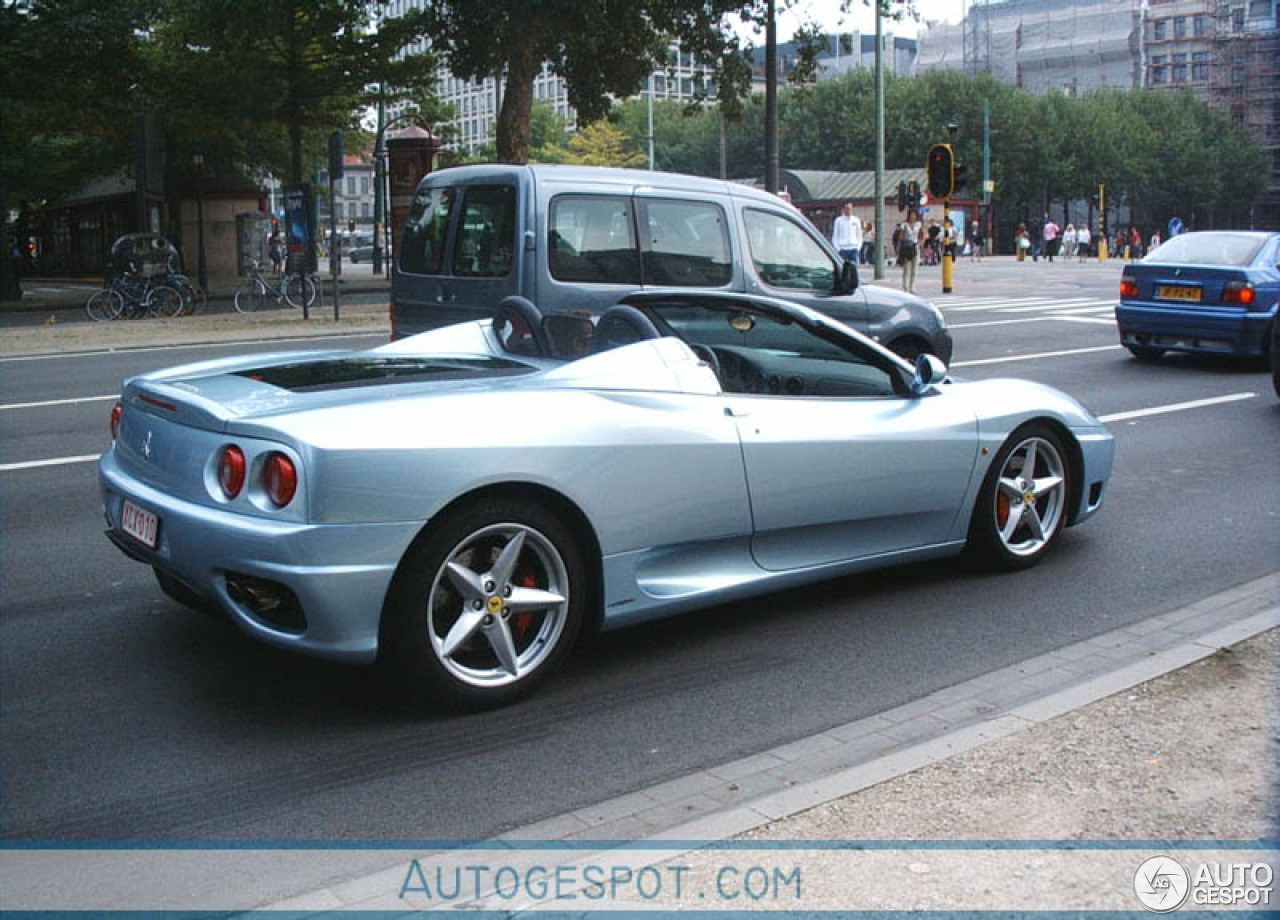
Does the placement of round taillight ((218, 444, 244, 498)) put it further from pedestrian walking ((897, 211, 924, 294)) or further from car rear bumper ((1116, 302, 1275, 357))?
pedestrian walking ((897, 211, 924, 294))

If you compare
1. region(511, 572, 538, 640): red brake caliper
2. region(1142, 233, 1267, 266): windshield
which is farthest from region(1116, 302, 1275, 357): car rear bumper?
region(511, 572, 538, 640): red brake caliper

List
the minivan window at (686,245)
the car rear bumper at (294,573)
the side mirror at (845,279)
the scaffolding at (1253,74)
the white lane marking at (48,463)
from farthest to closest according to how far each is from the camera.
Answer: the scaffolding at (1253,74) → the side mirror at (845,279) → the minivan window at (686,245) → the white lane marking at (48,463) → the car rear bumper at (294,573)

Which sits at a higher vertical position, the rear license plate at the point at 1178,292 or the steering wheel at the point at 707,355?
the rear license plate at the point at 1178,292


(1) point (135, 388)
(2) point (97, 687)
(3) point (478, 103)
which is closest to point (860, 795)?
(2) point (97, 687)

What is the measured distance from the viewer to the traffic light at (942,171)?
89.9 feet

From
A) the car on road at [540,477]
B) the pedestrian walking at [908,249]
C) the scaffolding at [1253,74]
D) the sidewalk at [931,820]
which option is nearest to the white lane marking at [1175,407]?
the car on road at [540,477]

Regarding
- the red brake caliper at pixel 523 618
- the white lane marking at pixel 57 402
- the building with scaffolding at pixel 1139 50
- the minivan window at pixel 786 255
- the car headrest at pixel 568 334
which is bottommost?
the red brake caliper at pixel 523 618

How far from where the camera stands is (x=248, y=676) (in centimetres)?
474

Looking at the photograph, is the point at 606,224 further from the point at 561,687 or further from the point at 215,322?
the point at 215,322

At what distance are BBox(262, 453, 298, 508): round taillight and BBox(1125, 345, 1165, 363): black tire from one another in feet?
41.0

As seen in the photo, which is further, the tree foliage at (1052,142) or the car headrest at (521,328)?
the tree foliage at (1052,142)

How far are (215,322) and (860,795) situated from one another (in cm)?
2139

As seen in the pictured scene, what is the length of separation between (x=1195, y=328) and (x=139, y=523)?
39.7 feet

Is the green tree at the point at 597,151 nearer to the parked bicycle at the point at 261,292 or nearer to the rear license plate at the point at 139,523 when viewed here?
the parked bicycle at the point at 261,292
